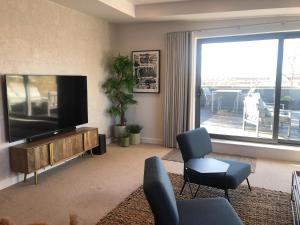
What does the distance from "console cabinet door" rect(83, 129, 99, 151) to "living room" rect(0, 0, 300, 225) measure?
0.02 metres

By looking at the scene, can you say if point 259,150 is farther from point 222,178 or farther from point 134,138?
point 134,138

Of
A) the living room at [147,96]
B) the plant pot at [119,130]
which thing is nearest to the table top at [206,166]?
the living room at [147,96]

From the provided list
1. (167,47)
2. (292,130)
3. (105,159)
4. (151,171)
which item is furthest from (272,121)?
(151,171)

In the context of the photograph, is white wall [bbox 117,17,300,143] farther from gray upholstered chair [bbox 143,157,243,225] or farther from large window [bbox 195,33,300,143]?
gray upholstered chair [bbox 143,157,243,225]

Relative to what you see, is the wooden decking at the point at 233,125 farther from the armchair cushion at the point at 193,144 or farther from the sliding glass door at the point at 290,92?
the armchair cushion at the point at 193,144

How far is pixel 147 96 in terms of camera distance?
17.6ft

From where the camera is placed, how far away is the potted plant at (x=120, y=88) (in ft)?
16.5

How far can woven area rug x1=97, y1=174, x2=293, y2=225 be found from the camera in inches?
98.3

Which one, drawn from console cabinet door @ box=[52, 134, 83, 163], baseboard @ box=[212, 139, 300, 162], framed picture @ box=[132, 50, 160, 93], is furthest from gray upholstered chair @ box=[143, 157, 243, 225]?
framed picture @ box=[132, 50, 160, 93]

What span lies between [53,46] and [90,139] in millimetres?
1555

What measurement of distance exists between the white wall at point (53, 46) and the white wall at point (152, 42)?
0.37 m

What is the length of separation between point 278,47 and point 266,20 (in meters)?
0.50

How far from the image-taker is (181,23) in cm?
485

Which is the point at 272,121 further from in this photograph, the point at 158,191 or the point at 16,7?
the point at 16,7
